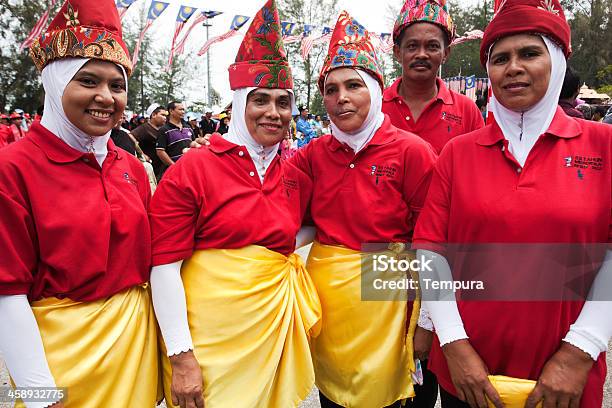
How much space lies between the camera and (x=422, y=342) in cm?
209

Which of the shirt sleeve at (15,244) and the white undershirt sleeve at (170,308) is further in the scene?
the white undershirt sleeve at (170,308)

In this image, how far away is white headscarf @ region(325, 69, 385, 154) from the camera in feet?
7.60

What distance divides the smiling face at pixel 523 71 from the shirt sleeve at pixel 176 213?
1.27 m

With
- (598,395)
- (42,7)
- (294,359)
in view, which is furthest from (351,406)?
(42,7)

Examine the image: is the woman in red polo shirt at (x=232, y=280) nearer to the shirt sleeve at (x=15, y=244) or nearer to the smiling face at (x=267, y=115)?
the smiling face at (x=267, y=115)

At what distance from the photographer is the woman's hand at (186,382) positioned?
1864 mm

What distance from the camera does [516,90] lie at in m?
1.65

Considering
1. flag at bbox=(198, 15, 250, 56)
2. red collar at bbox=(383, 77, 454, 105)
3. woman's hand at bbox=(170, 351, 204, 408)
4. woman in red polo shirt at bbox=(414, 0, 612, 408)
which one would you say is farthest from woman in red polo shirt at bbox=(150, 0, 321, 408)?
flag at bbox=(198, 15, 250, 56)

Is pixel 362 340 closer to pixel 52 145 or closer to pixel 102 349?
pixel 102 349

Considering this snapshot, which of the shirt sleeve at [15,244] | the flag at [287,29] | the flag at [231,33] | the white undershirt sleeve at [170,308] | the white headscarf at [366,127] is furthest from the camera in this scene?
the flag at [287,29]

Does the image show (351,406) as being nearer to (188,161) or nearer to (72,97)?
(188,161)

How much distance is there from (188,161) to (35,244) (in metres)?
0.68

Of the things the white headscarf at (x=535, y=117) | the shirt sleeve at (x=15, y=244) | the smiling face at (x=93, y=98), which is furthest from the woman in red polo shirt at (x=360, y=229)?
the shirt sleeve at (x=15, y=244)

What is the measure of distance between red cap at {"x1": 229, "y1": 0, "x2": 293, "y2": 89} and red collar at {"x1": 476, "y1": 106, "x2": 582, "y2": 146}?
3.25 ft
